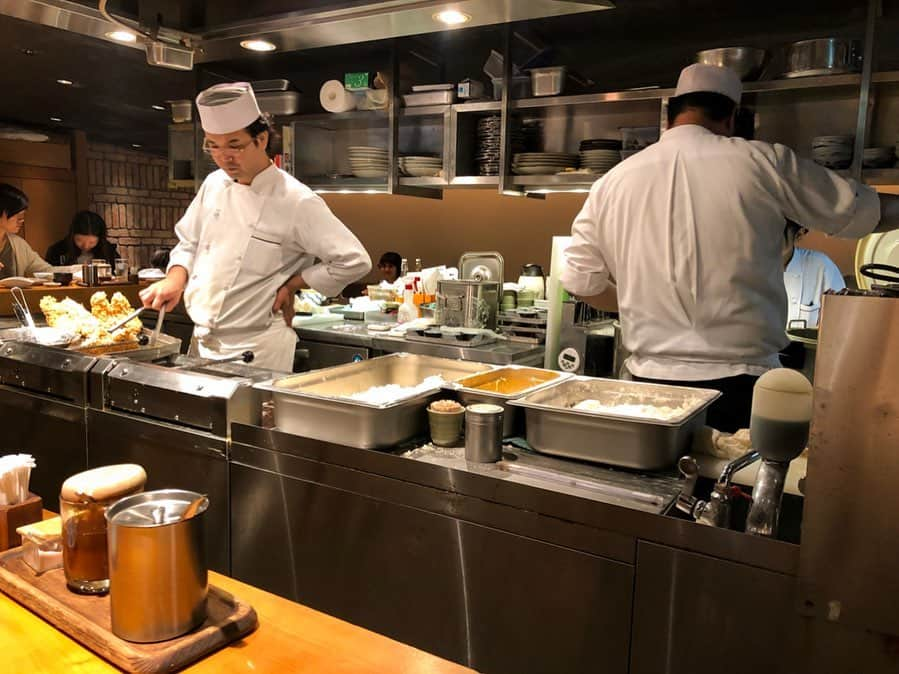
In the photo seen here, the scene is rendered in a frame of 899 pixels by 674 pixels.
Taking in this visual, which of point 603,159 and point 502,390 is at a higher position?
point 603,159

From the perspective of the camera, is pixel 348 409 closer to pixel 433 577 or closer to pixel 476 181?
pixel 433 577

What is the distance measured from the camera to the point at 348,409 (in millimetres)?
1736

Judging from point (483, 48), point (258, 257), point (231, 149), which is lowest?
point (258, 257)

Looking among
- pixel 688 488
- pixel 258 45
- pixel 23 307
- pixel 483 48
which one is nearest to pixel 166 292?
pixel 23 307

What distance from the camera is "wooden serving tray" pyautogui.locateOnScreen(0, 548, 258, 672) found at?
0.90 metres

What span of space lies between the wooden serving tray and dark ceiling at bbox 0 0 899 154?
198 cm

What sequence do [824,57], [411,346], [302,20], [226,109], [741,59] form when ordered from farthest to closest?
[411,346] < [741,59] < [824,57] < [226,109] < [302,20]

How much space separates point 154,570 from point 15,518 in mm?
467

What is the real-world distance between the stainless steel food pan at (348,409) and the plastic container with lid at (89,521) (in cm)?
72

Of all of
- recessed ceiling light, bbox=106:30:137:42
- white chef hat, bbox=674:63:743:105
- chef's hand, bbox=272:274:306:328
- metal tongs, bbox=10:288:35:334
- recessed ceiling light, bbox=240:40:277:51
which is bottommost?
metal tongs, bbox=10:288:35:334

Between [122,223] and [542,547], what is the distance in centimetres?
942

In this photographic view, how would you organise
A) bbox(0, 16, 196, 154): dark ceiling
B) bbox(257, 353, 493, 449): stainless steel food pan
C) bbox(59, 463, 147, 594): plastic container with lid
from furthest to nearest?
bbox(0, 16, 196, 154): dark ceiling < bbox(257, 353, 493, 449): stainless steel food pan < bbox(59, 463, 147, 594): plastic container with lid

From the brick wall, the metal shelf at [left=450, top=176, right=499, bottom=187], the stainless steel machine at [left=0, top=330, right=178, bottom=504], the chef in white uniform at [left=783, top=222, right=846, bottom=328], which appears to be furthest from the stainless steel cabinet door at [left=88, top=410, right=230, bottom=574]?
the brick wall

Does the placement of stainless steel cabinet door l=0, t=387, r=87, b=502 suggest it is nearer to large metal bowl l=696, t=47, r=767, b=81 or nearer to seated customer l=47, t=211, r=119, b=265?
large metal bowl l=696, t=47, r=767, b=81
